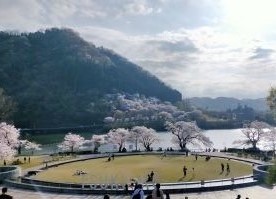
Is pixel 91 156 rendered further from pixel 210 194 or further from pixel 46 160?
pixel 210 194

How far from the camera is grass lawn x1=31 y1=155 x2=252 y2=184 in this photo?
174 feet

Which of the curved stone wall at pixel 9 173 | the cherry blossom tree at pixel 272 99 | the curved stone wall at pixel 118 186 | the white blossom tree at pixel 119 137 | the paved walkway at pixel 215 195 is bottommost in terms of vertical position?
the paved walkway at pixel 215 195

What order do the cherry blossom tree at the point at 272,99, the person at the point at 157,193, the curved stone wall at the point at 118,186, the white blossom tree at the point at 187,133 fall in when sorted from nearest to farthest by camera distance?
the person at the point at 157,193
the cherry blossom tree at the point at 272,99
the curved stone wall at the point at 118,186
the white blossom tree at the point at 187,133

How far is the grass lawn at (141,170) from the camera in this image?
5316 centimetres

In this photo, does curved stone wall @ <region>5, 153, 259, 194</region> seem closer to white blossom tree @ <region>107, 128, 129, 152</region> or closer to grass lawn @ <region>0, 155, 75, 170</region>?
grass lawn @ <region>0, 155, 75, 170</region>

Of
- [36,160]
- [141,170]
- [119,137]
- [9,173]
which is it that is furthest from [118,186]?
[119,137]

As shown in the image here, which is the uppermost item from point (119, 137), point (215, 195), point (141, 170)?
point (119, 137)

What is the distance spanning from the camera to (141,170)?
59938 millimetres

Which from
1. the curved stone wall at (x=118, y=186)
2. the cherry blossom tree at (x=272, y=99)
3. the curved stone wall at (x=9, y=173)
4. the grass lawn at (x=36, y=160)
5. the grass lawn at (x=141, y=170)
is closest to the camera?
the cherry blossom tree at (x=272, y=99)

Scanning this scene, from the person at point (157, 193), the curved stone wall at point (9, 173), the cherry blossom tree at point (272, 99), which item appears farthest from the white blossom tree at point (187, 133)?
the person at point (157, 193)

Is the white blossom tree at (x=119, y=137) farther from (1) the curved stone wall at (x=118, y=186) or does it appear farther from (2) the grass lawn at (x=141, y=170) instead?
(1) the curved stone wall at (x=118, y=186)

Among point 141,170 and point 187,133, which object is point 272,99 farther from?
point 187,133

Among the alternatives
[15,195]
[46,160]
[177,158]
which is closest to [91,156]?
[46,160]

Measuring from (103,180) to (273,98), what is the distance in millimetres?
31181
